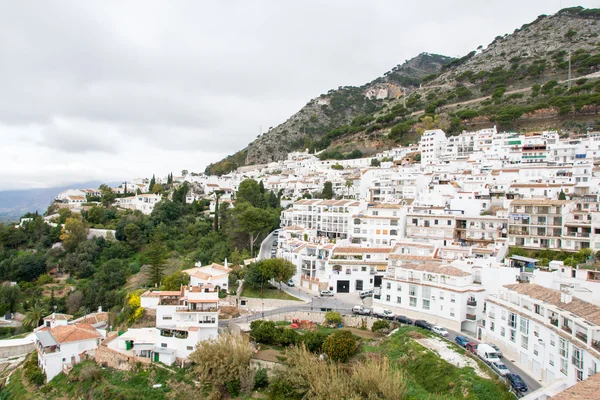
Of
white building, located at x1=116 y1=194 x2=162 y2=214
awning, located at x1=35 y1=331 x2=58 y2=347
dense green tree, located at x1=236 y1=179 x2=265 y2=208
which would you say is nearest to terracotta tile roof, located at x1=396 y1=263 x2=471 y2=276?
awning, located at x1=35 y1=331 x2=58 y2=347

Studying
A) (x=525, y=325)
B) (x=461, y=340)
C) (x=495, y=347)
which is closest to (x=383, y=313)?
(x=461, y=340)

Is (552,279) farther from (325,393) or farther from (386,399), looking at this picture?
(325,393)

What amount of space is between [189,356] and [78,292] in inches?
1023

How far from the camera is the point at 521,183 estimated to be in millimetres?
44812

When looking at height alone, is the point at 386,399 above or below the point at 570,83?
below

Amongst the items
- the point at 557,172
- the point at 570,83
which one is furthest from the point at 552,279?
the point at 570,83

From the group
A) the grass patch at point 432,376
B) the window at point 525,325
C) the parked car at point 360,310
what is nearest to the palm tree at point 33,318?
the parked car at point 360,310

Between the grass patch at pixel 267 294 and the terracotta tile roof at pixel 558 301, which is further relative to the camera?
the grass patch at pixel 267 294

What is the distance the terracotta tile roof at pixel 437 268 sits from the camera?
1083 inches

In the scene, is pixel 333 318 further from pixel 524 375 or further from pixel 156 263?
pixel 156 263

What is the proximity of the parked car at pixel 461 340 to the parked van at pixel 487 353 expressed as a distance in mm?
1530

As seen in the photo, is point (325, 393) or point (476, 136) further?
point (476, 136)

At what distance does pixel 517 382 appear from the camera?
18781 millimetres

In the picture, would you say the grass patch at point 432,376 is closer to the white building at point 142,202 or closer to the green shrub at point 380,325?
the green shrub at point 380,325
